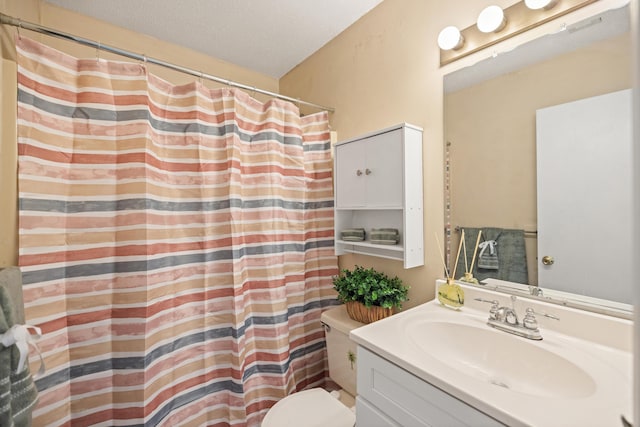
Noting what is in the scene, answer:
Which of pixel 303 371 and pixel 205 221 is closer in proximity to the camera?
pixel 205 221

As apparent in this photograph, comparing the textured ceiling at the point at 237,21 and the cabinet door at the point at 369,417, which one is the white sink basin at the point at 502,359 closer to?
the cabinet door at the point at 369,417

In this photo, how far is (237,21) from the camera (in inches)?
64.3

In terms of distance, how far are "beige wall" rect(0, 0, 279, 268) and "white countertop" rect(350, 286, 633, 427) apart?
1.32m

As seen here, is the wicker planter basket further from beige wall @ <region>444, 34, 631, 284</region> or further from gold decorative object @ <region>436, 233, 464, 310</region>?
beige wall @ <region>444, 34, 631, 284</region>

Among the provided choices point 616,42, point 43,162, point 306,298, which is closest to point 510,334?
point 616,42

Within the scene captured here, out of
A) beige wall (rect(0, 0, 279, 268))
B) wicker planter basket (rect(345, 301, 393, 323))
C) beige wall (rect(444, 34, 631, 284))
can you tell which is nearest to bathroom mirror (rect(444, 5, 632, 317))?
beige wall (rect(444, 34, 631, 284))

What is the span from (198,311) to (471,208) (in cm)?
141

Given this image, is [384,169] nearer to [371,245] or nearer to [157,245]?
[371,245]

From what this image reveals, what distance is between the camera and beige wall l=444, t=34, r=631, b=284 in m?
0.87

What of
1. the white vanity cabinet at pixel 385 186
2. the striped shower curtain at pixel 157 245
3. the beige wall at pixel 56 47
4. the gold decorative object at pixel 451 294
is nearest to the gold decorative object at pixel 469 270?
the gold decorative object at pixel 451 294

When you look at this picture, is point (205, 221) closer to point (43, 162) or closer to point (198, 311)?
point (198, 311)

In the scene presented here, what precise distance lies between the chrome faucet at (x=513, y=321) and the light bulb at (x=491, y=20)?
3.50 feet

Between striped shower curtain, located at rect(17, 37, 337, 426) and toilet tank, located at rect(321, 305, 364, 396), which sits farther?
toilet tank, located at rect(321, 305, 364, 396)

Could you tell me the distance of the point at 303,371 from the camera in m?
1.69
